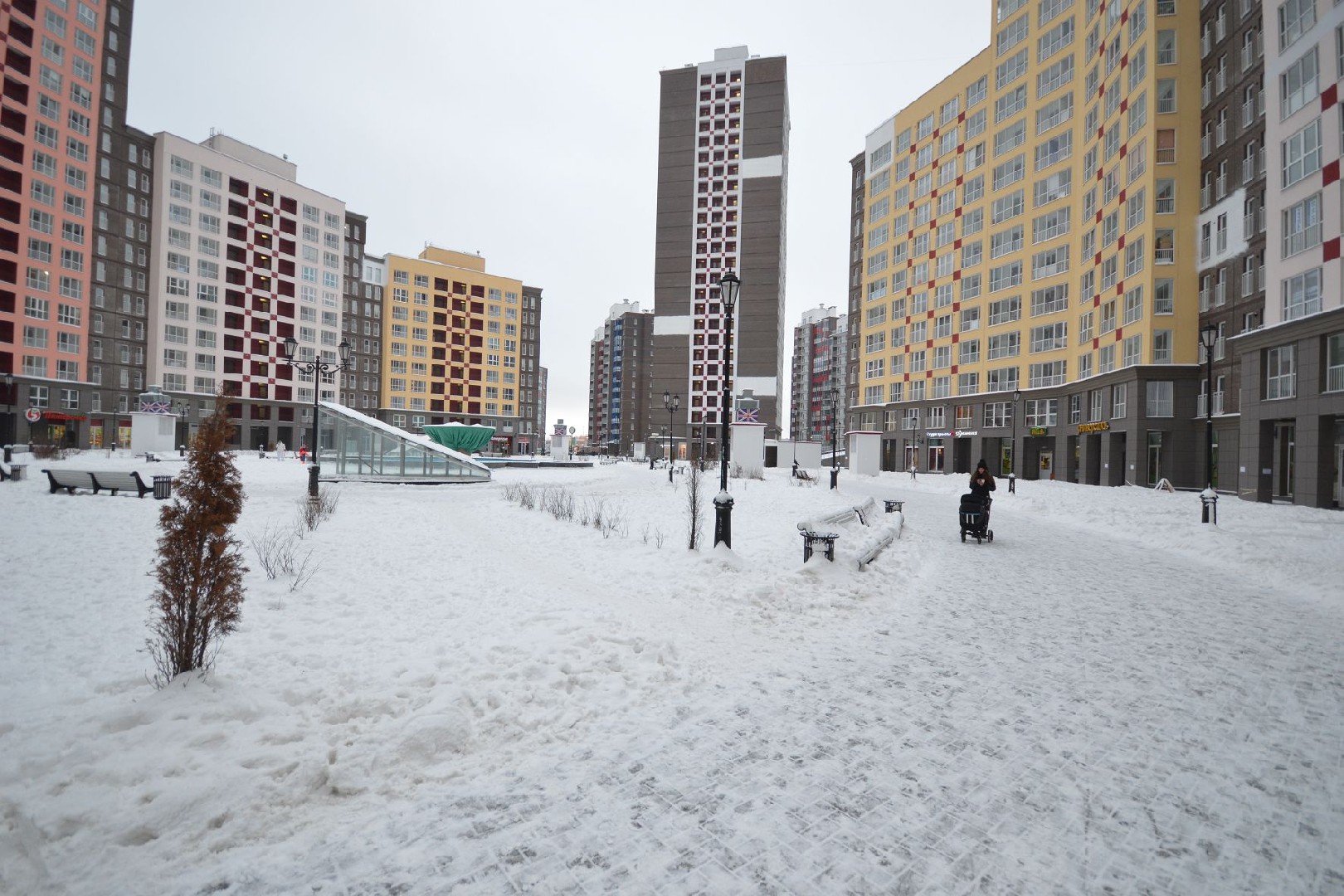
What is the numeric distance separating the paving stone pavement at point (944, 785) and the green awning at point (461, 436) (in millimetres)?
40589

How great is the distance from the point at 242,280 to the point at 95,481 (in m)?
66.9

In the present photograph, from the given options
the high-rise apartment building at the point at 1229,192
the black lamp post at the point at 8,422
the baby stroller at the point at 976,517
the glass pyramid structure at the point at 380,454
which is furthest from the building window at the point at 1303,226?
the black lamp post at the point at 8,422

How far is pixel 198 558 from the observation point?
4.45 metres

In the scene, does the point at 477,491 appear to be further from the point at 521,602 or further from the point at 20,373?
the point at 20,373

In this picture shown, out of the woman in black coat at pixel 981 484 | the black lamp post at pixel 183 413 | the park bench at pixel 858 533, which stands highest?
the black lamp post at pixel 183 413

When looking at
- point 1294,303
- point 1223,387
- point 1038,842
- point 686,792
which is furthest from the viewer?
point 1223,387

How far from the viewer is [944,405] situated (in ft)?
177

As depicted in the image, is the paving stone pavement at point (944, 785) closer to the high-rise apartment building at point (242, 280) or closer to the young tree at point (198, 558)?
the young tree at point (198, 558)

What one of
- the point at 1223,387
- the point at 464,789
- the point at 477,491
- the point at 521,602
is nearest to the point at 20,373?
the point at 477,491

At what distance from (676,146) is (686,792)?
99.1 m

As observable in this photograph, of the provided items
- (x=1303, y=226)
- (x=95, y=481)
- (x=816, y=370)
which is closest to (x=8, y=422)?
(x=95, y=481)

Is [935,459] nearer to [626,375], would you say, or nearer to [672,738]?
[672,738]

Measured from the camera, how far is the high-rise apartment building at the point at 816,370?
477 feet

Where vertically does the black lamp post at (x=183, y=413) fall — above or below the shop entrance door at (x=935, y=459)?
above
